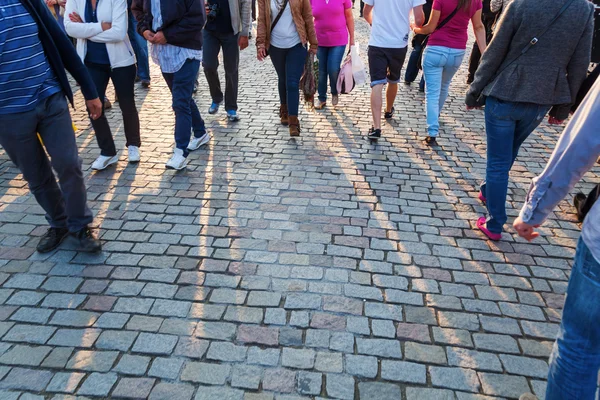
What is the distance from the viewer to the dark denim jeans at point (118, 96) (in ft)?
14.9

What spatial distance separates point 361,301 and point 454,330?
2.01ft

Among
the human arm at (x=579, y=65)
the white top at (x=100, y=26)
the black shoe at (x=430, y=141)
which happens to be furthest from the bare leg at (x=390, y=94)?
the white top at (x=100, y=26)

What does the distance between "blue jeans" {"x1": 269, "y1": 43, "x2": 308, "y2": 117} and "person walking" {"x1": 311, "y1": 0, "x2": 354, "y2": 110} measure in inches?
45.7

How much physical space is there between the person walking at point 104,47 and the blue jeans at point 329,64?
3.12 m

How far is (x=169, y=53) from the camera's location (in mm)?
4500

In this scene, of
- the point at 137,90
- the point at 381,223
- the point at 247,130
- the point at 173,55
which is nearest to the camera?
the point at 381,223

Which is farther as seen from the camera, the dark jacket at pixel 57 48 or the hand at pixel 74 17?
the hand at pixel 74 17

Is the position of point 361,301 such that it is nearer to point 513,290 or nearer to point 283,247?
point 283,247

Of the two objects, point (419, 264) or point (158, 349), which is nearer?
point (158, 349)

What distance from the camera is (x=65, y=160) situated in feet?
10.3

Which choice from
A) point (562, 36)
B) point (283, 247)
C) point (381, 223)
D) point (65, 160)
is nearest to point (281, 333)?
point (283, 247)

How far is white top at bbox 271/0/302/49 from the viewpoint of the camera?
5207 mm

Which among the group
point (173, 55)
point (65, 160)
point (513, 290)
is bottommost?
point (513, 290)

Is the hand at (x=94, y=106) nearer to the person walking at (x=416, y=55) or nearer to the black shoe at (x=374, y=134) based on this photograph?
the black shoe at (x=374, y=134)
